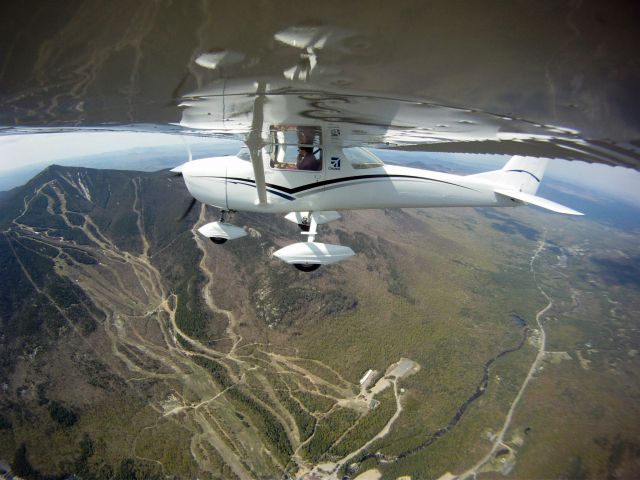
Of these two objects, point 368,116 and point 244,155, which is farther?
point 244,155

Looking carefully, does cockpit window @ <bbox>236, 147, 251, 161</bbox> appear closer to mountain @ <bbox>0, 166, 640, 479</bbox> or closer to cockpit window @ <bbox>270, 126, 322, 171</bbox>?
cockpit window @ <bbox>270, 126, 322, 171</bbox>

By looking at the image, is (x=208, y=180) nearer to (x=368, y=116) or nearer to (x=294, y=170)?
(x=294, y=170)

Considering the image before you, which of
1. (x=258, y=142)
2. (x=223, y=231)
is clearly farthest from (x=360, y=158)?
(x=223, y=231)

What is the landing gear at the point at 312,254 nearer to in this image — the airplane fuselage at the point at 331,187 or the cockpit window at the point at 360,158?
the airplane fuselage at the point at 331,187

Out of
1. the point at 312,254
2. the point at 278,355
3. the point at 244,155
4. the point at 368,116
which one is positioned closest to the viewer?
the point at 368,116

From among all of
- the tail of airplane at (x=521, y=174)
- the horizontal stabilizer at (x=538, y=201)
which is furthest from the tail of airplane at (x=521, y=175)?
the horizontal stabilizer at (x=538, y=201)

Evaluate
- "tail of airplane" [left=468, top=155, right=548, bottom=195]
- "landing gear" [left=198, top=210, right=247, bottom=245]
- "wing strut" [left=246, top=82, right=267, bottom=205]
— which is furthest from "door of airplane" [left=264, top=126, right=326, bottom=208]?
"tail of airplane" [left=468, top=155, right=548, bottom=195]

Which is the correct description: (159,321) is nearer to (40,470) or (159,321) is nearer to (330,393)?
(40,470)
